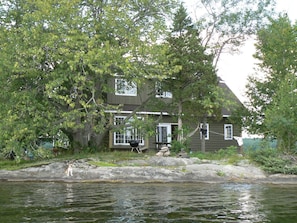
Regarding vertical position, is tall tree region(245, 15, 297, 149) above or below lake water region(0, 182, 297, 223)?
above

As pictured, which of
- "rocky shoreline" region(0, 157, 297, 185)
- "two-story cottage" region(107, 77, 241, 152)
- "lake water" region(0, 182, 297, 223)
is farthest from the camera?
"two-story cottage" region(107, 77, 241, 152)

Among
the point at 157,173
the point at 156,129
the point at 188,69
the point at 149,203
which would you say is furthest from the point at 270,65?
the point at 149,203

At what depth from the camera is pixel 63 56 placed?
60.6ft

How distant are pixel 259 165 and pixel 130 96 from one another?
12.9 metres

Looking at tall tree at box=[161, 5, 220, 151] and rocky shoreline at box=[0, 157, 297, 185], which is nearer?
rocky shoreline at box=[0, 157, 297, 185]

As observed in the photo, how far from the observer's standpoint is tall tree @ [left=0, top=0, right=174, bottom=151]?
59.3 ft

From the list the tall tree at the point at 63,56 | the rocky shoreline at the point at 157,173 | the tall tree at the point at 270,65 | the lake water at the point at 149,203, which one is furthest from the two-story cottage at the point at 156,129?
the lake water at the point at 149,203

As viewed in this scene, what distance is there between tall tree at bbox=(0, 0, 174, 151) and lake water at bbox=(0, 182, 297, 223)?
467 centimetres

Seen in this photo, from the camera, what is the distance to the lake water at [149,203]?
8.70m

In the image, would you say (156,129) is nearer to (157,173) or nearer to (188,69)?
(188,69)

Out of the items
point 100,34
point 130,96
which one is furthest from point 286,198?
point 130,96

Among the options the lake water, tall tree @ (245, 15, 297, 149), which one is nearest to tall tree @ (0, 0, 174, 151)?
the lake water

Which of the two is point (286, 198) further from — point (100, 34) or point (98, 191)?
point (100, 34)

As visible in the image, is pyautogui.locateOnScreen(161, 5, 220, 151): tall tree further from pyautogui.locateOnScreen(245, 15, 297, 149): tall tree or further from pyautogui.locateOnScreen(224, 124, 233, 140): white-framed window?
pyautogui.locateOnScreen(224, 124, 233, 140): white-framed window
